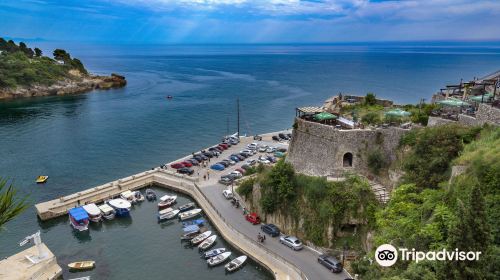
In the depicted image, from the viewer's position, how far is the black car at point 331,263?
26.9 m

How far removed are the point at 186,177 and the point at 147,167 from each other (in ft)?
33.2

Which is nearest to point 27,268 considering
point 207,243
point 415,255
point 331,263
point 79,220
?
point 79,220

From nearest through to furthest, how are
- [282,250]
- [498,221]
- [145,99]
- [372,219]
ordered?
[498,221]
[372,219]
[282,250]
[145,99]

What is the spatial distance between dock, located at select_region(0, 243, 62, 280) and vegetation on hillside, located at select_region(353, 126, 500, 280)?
23614 mm

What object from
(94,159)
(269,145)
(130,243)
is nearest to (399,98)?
(269,145)

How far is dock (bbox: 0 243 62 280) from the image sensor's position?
93.1ft

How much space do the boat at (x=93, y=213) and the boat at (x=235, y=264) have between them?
52.9ft

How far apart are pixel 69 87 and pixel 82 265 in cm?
10050

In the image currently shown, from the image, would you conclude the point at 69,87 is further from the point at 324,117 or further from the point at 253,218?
the point at 324,117

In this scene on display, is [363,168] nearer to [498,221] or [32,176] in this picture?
[498,221]

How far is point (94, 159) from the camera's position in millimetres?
57250

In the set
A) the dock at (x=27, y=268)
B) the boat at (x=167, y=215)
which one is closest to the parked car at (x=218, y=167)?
the boat at (x=167, y=215)

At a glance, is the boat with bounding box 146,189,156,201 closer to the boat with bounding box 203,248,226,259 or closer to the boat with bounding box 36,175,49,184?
the boat with bounding box 203,248,226,259

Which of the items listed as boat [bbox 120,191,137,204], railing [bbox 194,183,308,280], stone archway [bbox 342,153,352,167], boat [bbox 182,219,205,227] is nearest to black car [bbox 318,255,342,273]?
railing [bbox 194,183,308,280]
